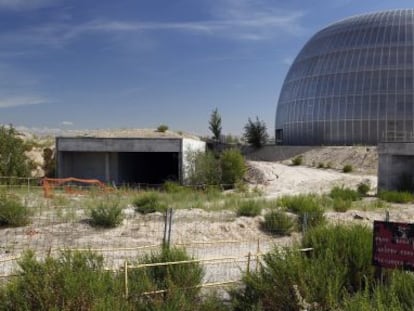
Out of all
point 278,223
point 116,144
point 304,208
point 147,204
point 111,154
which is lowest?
point 278,223

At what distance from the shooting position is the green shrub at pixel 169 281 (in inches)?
277

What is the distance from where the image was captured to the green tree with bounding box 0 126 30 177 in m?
33.0

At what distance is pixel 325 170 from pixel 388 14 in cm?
2588

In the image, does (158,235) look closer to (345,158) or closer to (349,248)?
(349,248)

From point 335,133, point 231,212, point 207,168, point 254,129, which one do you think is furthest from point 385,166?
point 254,129

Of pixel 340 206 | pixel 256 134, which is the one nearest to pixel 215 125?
pixel 256 134

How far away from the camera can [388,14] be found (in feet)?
185

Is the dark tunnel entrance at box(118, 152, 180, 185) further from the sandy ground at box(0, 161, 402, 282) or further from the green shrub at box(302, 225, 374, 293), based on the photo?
the green shrub at box(302, 225, 374, 293)

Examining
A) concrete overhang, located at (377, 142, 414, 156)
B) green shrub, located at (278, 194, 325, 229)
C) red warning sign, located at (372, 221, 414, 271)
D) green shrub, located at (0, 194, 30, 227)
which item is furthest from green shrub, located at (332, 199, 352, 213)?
red warning sign, located at (372, 221, 414, 271)

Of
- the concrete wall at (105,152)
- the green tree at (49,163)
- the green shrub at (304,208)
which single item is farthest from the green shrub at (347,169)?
the green tree at (49,163)

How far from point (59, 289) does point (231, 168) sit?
27.5 meters

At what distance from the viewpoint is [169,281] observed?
760cm

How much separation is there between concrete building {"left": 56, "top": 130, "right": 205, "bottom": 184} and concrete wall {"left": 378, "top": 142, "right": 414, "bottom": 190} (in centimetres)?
1336

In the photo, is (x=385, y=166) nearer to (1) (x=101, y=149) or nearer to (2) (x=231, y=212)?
(2) (x=231, y=212)
